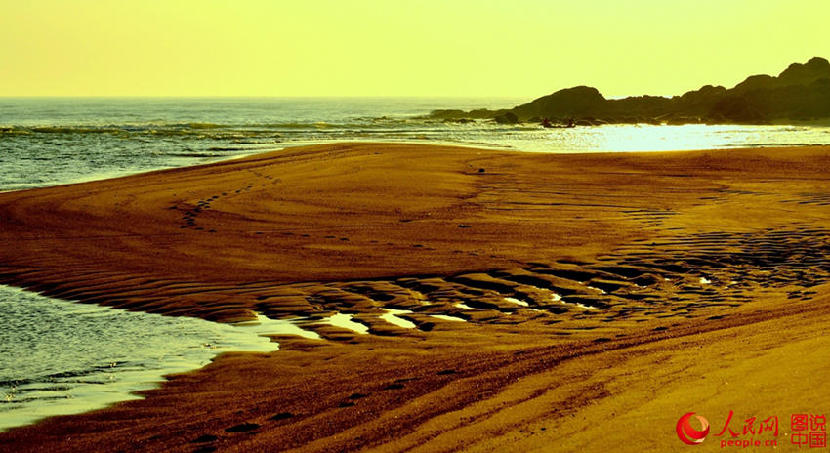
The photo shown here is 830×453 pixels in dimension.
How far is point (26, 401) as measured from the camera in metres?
8.46

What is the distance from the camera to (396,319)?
38.7 feet

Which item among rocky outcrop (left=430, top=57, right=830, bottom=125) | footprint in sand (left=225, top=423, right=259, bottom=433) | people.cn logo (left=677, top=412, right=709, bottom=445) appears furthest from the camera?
rocky outcrop (left=430, top=57, right=830, bottom=125)

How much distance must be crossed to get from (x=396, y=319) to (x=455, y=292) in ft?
5.55

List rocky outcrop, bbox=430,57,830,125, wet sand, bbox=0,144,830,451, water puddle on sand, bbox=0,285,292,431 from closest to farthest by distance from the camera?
1. wet sand, bbox=0,144,830,451
2. water puddle on sand, bbox=0,285,292,431
3. rocky outcrop, bbox=430,57,830,125

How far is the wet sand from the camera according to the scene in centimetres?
688

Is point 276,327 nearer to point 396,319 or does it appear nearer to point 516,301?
point 396,319

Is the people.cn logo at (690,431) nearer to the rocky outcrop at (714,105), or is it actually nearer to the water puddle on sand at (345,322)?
the water puddle on sand at (345,322)

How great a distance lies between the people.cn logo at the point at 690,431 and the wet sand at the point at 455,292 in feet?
0.28

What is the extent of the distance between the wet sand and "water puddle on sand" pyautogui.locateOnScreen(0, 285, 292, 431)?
1.35 feet

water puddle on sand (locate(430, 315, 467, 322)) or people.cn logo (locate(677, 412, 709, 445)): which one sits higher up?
people.cn logo (locate(677, 412, 709, 445))

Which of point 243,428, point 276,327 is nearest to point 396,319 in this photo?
point 276,327

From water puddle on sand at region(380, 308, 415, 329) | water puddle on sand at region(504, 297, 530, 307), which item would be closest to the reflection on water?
water puddle on sand at region(380, 308, 415, 329)

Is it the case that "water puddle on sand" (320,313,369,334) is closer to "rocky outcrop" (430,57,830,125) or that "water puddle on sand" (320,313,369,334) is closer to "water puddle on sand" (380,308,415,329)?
"water puddle on sand" (380,308,415,329)

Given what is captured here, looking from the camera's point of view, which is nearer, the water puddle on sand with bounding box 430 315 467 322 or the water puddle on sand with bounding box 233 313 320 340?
the water puddle on sand with bounding box 233 313 320 340
